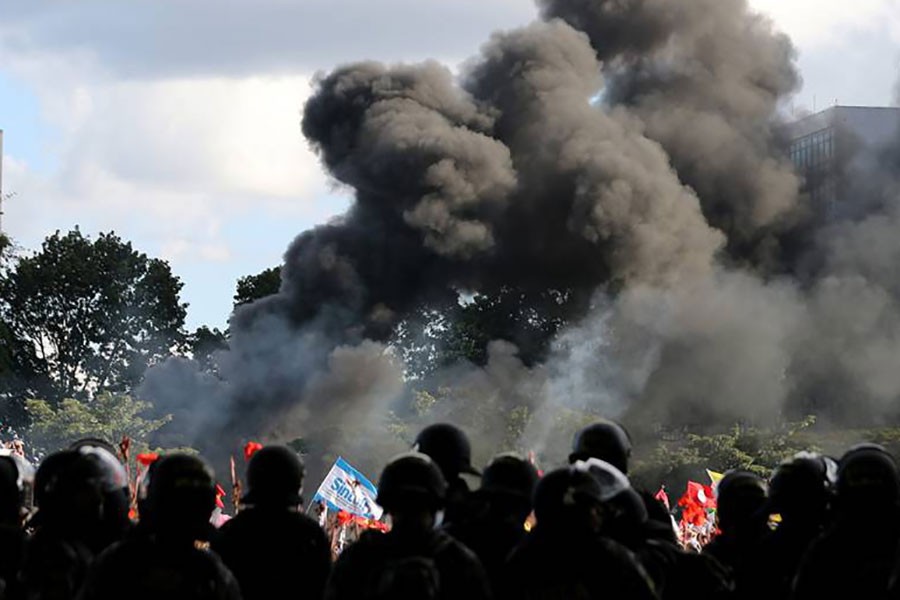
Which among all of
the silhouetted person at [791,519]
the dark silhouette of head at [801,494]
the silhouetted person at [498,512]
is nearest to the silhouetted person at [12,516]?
the silhouetted person at [498,512]

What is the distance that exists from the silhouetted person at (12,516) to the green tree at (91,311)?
189ft

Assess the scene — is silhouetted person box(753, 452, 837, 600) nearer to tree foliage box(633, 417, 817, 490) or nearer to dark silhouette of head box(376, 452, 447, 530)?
dark silhouette of head box(376, 452, 447, 530)

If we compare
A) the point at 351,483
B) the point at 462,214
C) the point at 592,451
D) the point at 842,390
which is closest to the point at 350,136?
the point at 462,214

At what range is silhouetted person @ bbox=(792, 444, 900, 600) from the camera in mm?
7039

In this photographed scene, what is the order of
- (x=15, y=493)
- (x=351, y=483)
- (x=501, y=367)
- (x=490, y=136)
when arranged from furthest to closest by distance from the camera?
(x=490, y=136), (x=501, y=367), (x=351, y=483), (x=15, y=493)

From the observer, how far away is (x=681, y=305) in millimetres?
51812

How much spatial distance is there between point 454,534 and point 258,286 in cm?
6021

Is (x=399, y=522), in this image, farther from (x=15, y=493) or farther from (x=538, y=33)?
(x=538, y=33)

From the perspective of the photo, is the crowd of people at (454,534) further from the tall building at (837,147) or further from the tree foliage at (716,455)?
the tall building at (837,147)

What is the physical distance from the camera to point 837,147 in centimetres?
5853

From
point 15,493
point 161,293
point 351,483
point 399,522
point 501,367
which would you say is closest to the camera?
point 399,522

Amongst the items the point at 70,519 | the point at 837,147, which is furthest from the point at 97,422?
the point at 70,519

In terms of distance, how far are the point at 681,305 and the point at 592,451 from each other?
43.1 m

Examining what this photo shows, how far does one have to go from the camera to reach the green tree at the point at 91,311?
66938 millimetres
